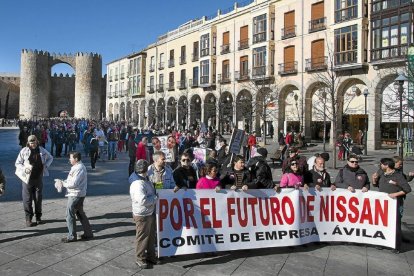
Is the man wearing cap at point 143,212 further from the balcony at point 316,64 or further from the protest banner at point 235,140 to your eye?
the balcony at point 316,64

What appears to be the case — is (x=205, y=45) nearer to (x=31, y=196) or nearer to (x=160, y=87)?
(x=160, y=87)

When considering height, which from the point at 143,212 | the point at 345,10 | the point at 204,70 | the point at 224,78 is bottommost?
Result: the point at 143,212

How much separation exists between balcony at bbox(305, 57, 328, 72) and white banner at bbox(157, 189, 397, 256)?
2327 centimetres

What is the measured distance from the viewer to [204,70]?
4081cm

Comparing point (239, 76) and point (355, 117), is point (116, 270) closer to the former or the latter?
point (355, 117)

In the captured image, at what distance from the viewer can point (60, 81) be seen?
82000 mm

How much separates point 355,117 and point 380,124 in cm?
232

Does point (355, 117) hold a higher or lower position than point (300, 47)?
lower

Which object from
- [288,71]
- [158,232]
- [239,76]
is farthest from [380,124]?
[158,232]

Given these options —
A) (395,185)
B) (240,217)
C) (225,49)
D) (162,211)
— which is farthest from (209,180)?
(225,49)

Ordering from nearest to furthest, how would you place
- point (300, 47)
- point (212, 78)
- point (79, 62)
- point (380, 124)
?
point (380, 124) < point (300, 47) < point (212, 78) < point (79, 62)

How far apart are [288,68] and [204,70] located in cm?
1167

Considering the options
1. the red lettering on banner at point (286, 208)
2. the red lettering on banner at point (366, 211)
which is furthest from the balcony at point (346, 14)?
the red lettering on banner at point (286, 208)

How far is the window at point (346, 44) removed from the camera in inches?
1049
